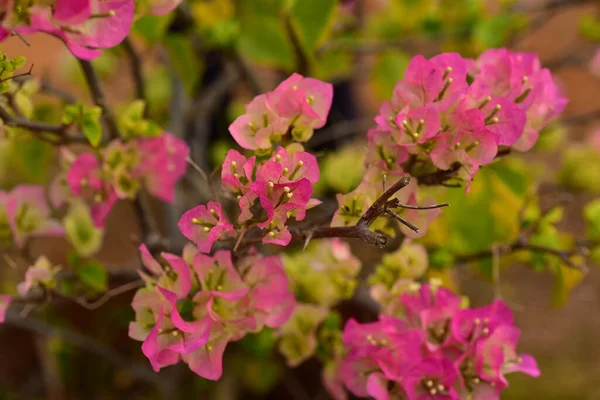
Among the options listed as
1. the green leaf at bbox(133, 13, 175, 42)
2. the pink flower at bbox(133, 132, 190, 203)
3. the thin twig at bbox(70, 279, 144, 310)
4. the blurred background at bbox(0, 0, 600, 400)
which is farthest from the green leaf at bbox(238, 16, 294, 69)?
the thin twig at bbox(70, 279, 144, 310)

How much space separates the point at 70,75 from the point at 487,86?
76cm

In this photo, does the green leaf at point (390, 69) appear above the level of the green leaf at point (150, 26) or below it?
below

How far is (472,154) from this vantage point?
330 mm

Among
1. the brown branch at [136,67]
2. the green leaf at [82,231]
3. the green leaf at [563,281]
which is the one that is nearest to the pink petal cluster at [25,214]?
the green leaf at [82,231]

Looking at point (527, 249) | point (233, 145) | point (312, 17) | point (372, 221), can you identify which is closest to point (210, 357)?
point (372, 221)

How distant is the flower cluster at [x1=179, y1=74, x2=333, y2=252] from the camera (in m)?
0.30

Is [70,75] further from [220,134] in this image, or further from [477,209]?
[477,209]

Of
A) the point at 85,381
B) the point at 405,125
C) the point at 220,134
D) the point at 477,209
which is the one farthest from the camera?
the point at 220,134

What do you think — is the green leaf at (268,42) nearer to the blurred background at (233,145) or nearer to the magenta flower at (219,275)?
the blurred background at (233,145)

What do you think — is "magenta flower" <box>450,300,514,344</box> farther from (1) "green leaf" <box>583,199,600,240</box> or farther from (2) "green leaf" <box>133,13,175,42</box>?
(2) "green leaf" <box>133,13,175,42</box>

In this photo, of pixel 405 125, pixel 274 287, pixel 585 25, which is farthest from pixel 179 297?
pixel 585 25

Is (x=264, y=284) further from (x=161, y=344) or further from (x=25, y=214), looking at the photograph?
(x=25, y=214)

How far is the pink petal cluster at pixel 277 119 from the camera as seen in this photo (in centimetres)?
34

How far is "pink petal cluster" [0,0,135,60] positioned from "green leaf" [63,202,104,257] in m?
0.22
